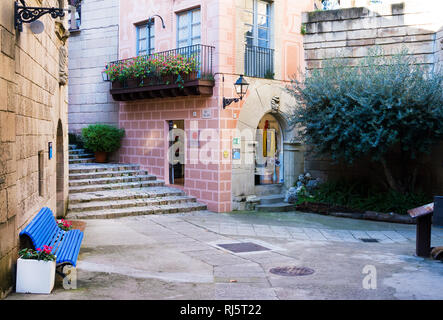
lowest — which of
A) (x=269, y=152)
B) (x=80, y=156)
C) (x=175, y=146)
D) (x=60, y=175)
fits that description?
(x=60, y=175)

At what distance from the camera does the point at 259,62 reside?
13789 millimetres

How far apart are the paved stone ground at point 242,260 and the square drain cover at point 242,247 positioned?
0.18 m

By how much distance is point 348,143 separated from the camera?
1216 cm

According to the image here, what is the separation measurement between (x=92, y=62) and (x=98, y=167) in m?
4.31

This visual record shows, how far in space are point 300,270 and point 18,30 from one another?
196 inches

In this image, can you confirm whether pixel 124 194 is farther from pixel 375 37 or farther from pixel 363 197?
pixel 375 37

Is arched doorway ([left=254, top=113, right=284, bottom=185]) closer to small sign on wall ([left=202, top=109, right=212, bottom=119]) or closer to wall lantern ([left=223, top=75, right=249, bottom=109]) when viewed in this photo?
wall lantern ([left=223, top=75, right=249, bottom=109])

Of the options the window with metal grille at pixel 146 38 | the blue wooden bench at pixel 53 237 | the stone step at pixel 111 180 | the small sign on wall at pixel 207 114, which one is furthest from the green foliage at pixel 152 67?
the blue wooden bench at pixel 53 237

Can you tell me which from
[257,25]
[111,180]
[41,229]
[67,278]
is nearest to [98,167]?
[111,180]

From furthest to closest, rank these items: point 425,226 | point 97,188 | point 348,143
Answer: point 97,188 → point 348,143 → point 425,226

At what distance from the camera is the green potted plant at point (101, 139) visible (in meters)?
15.3
